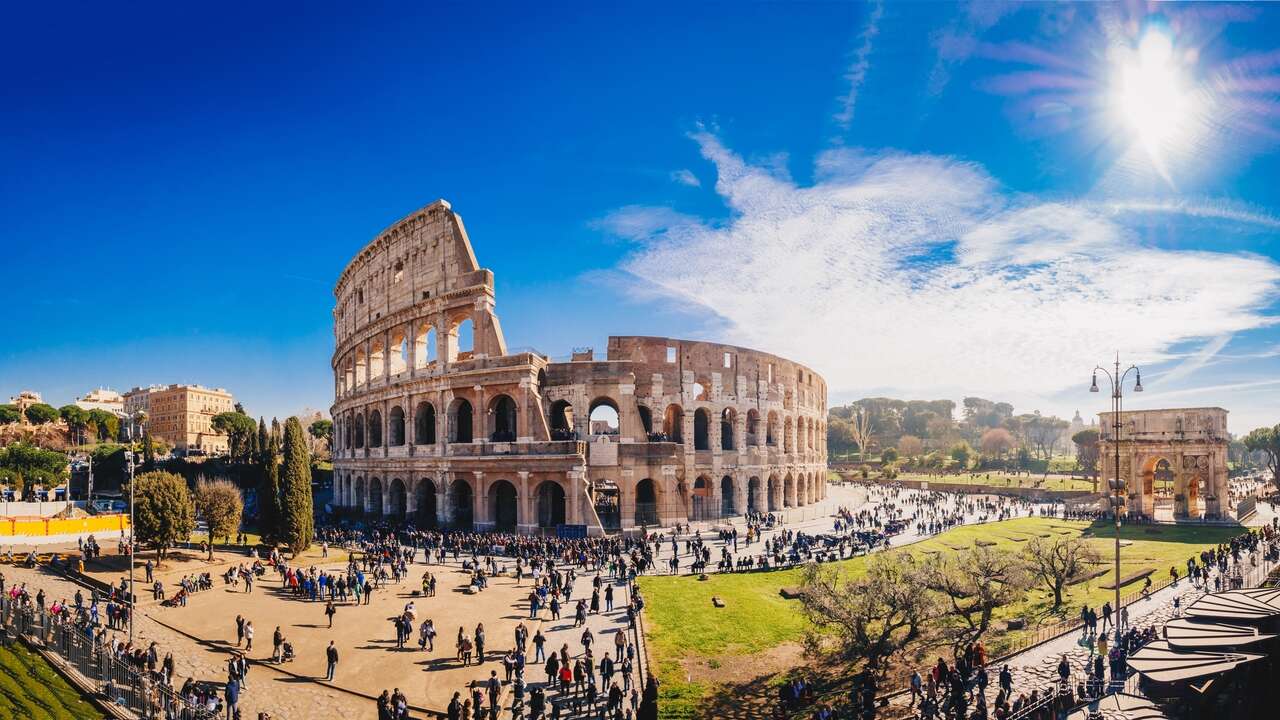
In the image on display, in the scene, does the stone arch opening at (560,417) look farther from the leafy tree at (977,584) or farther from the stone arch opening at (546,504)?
the leafy tree at (977,584)

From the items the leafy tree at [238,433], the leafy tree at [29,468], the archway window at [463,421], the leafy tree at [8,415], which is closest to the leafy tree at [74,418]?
the leafy tree at [8,415]

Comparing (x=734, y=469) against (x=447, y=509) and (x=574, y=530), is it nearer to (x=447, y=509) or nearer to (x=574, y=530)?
(x=574, y=530)

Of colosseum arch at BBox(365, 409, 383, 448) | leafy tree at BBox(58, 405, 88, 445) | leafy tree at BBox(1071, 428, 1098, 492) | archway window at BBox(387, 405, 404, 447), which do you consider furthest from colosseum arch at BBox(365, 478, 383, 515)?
leafy tree at BBox(1071, 428, 1098, 492)

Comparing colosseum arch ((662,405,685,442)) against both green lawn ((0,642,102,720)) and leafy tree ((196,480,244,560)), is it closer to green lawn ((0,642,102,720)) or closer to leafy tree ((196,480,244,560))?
leafy tree ((196,480,244,560))

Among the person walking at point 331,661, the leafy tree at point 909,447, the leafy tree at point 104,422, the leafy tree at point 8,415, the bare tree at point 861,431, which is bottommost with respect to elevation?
the leafy tree at point 909,447

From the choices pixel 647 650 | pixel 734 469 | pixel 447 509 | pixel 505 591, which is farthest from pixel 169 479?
pixel 734 469

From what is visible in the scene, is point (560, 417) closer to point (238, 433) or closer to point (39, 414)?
point (238, 433)
